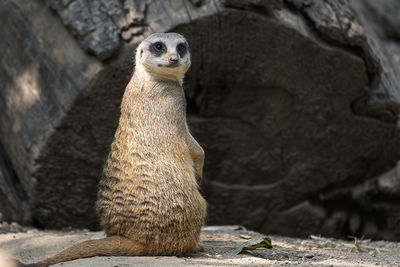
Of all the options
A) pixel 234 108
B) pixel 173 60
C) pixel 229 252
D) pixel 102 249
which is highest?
pixel 173 60

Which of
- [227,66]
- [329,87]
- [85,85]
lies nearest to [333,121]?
[329,87]

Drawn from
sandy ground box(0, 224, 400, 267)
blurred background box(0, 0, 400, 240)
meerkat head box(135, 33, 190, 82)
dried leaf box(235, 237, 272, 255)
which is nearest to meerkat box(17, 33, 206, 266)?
meerkat head box(135, 33, 190, 82)

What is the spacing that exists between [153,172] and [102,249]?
546 millimetres

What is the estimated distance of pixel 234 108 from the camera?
553cm

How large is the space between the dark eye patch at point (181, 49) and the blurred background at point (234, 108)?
916 mm

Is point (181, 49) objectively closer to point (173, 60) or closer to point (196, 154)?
point (173, 60)

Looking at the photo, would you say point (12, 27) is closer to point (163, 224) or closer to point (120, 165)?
point (120, 165)

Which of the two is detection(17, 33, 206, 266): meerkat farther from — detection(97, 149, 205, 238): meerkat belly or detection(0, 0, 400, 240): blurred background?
detection(0, 0, 400, 240): blurred background

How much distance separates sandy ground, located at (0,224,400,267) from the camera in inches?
135

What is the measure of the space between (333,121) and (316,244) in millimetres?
1520

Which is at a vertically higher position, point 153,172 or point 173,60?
point 173,60

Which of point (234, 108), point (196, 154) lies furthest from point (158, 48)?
point (234, 108)

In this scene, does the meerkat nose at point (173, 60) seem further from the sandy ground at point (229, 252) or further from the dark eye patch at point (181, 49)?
the sandy ground at point (229, 252)

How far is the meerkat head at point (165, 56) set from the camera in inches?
146
